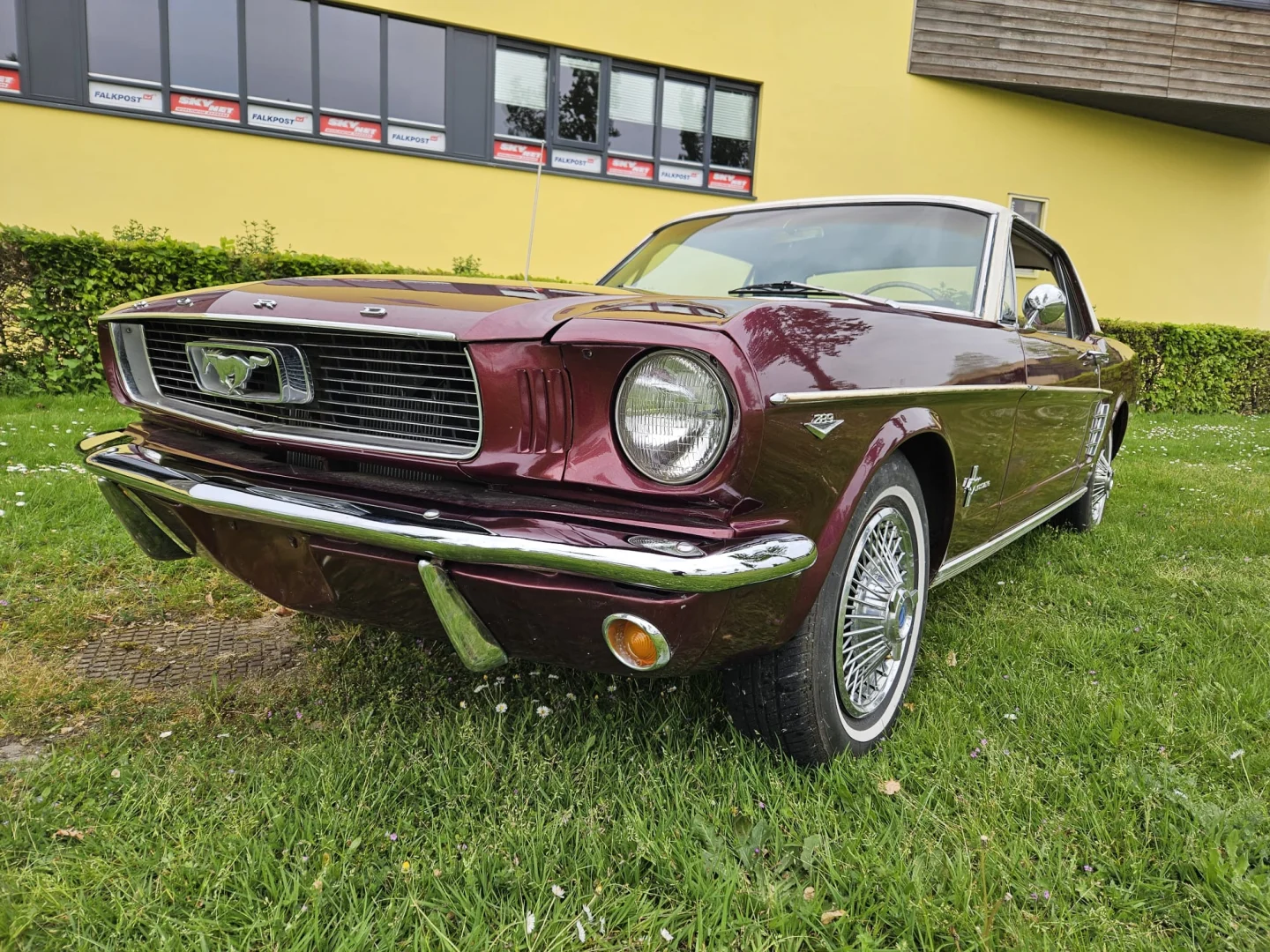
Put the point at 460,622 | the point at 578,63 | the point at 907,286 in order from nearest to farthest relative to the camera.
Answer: the point at 460,622 < the point at 907,286 < the point at 578,63

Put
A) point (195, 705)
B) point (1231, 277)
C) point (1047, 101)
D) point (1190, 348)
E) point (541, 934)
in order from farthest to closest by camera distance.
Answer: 1. point (1231, 277)
2. point (1047, 101)
3. point (1190, 348)
4. point (195, 705)
5. point (541, 934)

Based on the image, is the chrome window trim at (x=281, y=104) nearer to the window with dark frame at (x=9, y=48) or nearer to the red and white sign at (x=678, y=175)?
the window with dark frame at (x=9, y=48)

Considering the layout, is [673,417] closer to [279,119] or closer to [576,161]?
[279,119]

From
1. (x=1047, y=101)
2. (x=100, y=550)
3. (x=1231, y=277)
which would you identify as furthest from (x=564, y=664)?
(x=1231, y=277)

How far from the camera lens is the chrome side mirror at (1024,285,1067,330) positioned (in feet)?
9.18

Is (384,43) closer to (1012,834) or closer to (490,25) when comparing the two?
(490,25)

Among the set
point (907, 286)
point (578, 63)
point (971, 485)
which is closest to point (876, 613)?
point (971, 485)

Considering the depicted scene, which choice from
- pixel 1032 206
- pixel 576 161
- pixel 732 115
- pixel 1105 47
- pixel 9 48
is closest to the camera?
pixel 9 48

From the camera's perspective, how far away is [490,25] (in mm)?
8961

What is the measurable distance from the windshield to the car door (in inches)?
11.5

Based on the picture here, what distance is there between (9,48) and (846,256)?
8.59m

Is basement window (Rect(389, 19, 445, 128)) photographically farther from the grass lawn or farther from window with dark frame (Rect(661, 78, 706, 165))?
the grass lawn

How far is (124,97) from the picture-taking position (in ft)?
25.8

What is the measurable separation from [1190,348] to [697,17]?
24.9 ft
